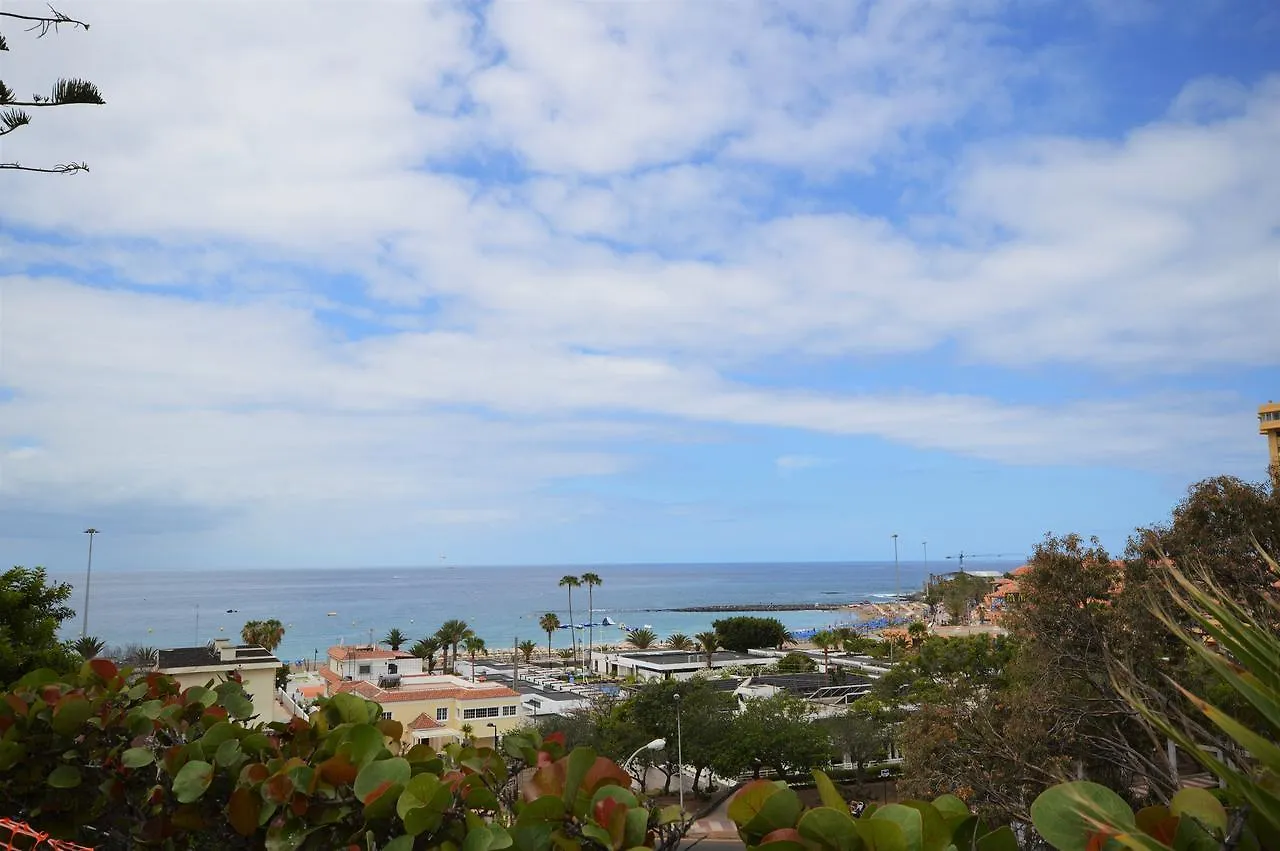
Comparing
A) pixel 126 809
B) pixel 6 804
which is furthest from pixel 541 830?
pixel 6 804

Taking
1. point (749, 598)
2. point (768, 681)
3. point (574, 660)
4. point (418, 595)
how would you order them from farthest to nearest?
point (418, 595), point (749, 598), point (574, 660), point (768, 681)

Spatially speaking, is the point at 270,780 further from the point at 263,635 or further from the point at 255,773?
the point at 263,635

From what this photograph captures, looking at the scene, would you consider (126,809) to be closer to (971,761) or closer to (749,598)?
(971,761)

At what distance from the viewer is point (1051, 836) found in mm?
1175

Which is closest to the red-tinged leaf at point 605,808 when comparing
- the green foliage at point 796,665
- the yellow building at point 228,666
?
the yellow building at point 228,666

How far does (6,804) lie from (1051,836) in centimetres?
314

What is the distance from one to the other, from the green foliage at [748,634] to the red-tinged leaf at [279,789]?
6554cm

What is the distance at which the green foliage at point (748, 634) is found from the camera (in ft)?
215

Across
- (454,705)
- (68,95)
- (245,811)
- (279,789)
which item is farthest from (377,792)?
(454,705)

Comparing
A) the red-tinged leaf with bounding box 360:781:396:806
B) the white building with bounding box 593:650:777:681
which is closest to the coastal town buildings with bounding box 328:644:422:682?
the white building with bounding box 593:650:777:681

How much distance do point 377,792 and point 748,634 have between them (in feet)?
217

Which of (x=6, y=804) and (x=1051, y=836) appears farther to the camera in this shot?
(x=6, y=804)

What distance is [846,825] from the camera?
50.1 inches

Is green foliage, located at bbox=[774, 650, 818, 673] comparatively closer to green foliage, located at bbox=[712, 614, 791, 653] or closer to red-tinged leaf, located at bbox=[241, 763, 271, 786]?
green foliage, located at bbox=[712, 614, 791, 653]
